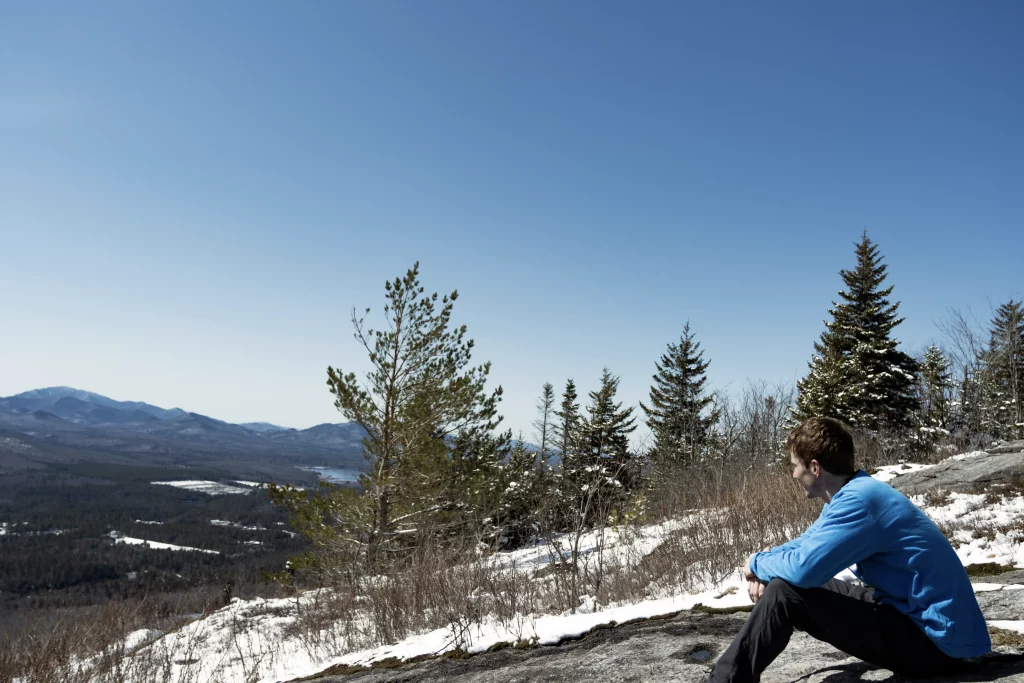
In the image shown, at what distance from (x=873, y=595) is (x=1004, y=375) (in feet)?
103

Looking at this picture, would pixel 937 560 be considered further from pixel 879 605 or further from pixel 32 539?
pixel 32 539

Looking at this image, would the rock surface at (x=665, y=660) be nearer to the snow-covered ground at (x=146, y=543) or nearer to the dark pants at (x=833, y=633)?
the dark pants at (x=833, y=633)

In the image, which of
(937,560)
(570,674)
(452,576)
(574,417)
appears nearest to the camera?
(937,560)

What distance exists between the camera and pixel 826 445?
8.51 ft

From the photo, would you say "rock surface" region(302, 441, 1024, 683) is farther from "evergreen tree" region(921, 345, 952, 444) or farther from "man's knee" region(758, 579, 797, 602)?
"evergreen tree" region(921, 345, 952, 444)

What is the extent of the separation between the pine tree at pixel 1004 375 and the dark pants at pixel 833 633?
87.4ft

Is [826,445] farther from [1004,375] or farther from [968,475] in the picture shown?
[1004,375]

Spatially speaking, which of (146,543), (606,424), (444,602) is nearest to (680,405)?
(606,424)

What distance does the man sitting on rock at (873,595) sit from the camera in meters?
2.26

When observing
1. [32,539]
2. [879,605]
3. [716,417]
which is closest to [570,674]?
[879,605]

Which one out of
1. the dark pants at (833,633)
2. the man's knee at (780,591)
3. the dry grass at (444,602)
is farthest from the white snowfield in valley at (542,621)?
the man's knee at (780,591)

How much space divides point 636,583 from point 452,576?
2142 millimetres

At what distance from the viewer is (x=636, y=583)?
6.42 m

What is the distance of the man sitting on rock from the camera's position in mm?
2258
